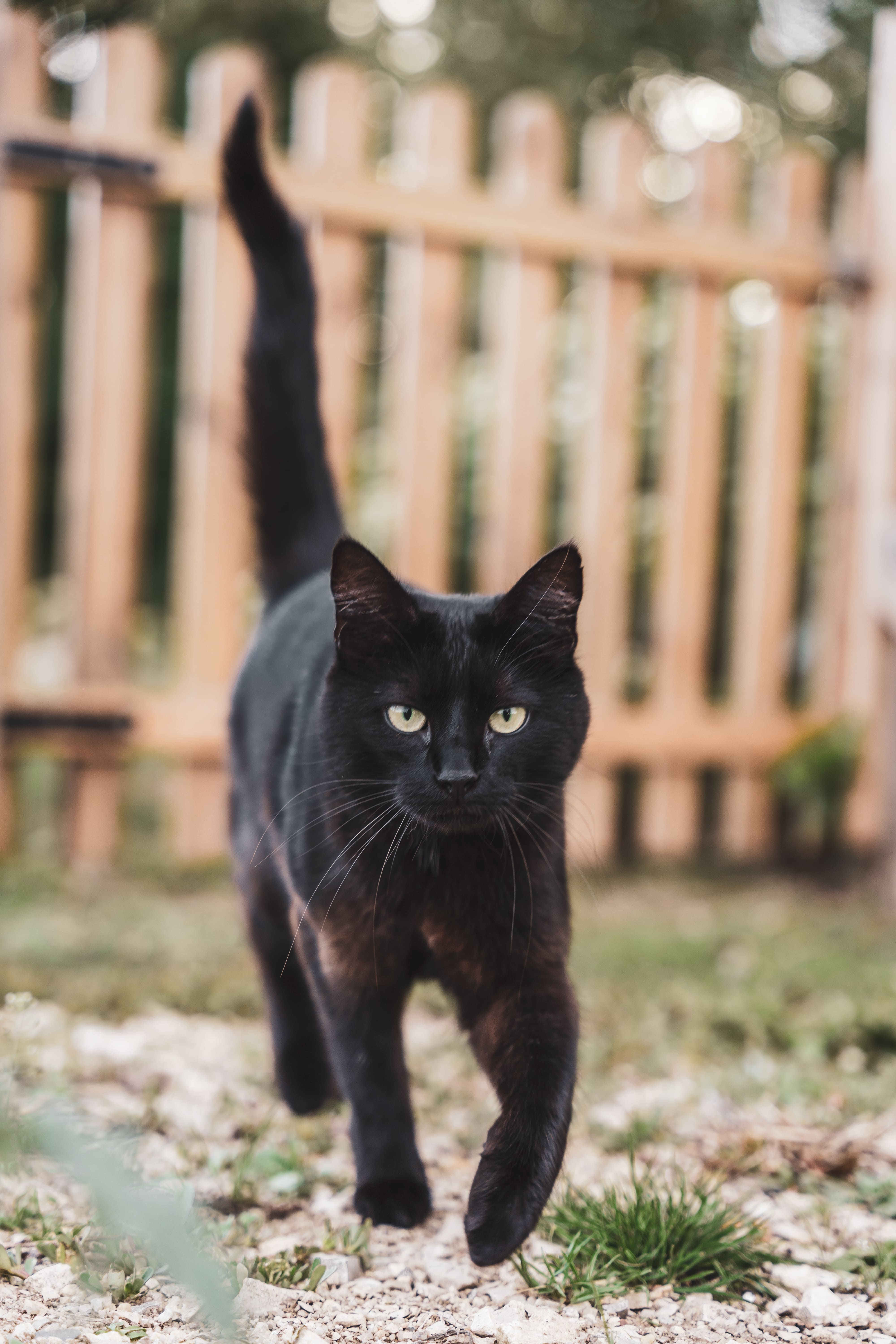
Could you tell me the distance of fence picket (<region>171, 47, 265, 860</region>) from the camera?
128 inches

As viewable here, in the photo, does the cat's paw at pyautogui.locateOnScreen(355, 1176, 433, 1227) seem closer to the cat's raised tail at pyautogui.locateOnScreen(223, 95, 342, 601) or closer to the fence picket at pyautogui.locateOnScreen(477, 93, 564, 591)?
the cat's raised tail at pyautogui.locateOnScreen(223, 95, 342, 601)

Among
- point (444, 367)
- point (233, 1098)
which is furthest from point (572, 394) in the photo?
point (233, 1098)

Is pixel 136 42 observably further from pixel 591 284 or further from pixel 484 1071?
pixel 484 1071

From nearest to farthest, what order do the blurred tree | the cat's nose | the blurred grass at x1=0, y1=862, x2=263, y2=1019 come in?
the cat's nose, the blurred grass at x1=0, y1=862, x2=263, y2=1019, the blurred tree

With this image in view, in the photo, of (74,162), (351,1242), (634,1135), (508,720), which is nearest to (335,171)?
(74,162)

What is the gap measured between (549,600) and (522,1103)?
0.61m

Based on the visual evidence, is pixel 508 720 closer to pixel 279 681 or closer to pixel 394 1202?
pixel 279 681

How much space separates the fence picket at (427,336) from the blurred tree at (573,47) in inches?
65.4

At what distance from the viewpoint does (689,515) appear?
3.71 m

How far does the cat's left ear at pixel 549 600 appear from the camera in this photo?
146 centimetres

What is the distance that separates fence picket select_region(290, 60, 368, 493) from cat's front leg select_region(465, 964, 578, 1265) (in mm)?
2118

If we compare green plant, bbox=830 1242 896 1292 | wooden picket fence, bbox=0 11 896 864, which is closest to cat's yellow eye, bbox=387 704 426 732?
green plant, bbox=830 1242 896 1292

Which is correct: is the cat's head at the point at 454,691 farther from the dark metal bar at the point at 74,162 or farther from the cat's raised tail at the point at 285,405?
the dark metal bar at the point at 74,162

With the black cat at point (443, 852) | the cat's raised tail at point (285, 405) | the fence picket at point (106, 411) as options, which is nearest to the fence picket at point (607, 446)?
the fence picket at point (106, 411)
